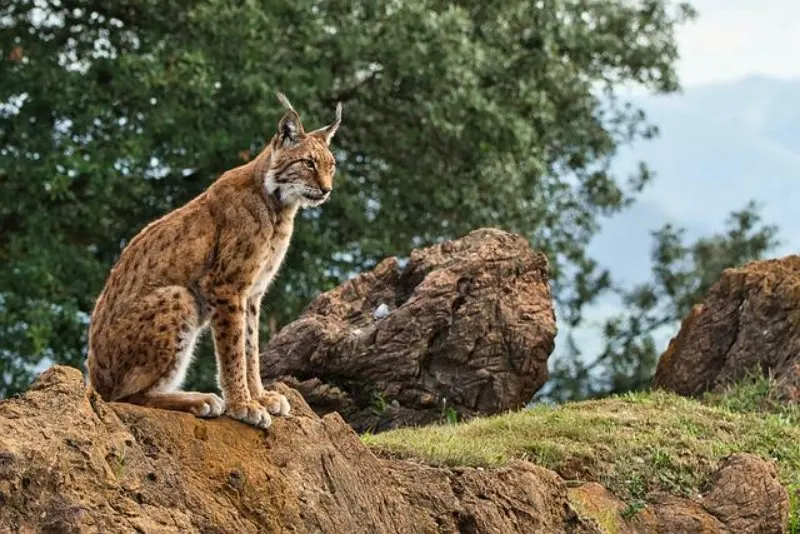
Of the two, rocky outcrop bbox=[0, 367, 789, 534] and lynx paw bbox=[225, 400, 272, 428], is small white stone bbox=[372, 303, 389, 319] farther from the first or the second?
lynx paw bbox=[225, 400, 272, 428]

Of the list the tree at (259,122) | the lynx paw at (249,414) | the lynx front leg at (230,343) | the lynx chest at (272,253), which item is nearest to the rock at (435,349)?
the lynx chest at (272,253)

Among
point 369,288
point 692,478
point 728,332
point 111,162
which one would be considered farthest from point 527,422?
point 111,162

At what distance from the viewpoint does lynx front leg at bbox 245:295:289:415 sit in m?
8.75

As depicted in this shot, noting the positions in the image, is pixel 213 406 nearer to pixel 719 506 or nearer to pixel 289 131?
pixel 289 131

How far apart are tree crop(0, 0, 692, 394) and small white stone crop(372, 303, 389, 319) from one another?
7.52 metres

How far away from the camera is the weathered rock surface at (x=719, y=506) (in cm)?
1018

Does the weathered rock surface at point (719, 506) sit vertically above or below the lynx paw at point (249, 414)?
below

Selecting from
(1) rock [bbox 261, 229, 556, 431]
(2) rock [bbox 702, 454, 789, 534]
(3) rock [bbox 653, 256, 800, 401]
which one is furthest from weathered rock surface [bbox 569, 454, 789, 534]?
(3) rock [bbox 653, 256, 800, 401]

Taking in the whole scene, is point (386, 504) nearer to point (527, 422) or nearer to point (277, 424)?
point (277, 424)

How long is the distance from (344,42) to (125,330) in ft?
47.7

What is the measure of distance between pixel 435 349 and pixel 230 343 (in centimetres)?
478

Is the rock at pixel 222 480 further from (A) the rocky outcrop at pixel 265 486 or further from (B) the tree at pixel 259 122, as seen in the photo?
(B) the tree at pixel 259 122

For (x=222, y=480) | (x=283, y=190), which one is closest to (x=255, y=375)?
(x=283, y=190)

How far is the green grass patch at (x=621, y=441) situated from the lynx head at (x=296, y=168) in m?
1.97
